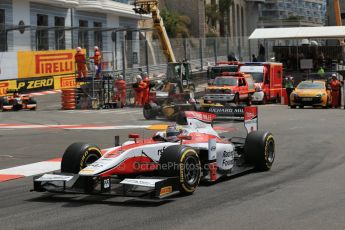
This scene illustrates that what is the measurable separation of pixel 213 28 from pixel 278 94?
5412 centimetres

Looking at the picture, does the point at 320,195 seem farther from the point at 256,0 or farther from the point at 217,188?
the point at 256,0

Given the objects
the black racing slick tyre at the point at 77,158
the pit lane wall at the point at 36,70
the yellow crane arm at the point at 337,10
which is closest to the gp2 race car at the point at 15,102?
the pit lane wall at the point at 36,70

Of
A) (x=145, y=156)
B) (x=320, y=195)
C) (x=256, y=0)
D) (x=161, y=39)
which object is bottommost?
(x=320, y=195)

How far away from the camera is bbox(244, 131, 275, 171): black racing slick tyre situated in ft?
35.6

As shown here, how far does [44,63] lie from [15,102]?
752cm

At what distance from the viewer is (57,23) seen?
145 feet

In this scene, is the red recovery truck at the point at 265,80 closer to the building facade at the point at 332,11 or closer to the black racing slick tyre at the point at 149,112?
the black racing slick tyre at the point at 149,112

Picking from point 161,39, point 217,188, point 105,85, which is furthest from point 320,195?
point 161,39

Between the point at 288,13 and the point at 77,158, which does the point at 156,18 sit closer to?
the point at 77,158

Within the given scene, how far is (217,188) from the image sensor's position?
9469 mm

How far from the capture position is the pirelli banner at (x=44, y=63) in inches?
1321

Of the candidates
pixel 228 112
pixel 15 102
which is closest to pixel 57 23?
pixel 15 102

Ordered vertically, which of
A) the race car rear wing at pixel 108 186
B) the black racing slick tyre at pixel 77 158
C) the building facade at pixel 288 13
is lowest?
the race car rear wing at pixel 108 186

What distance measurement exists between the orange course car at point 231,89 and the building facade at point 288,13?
9301cm
